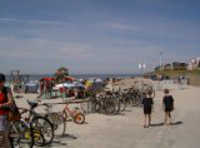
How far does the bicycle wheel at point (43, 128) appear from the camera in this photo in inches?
228

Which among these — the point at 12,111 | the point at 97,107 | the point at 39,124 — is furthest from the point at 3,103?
the point at 97,107

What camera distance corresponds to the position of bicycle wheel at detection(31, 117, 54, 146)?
5793 millimetres

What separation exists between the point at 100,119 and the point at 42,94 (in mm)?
11828

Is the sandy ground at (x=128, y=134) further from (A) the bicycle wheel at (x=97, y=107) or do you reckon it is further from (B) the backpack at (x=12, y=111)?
(B) the backpack at (x=12, y=111)

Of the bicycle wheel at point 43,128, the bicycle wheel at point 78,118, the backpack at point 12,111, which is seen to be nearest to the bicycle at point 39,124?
the bicycle wheel at point 43,128

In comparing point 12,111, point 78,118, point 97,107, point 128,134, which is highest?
point 12,111

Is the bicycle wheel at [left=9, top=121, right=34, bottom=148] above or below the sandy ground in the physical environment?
above

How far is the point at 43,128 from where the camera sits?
5.99 meters

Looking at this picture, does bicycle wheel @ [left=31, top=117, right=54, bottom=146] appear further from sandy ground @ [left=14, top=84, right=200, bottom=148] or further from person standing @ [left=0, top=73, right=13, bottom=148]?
person standing @ [left=0, top=73, right=13, bottom=148]

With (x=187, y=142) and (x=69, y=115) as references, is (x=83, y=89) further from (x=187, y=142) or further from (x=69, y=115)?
(x=187, y=142)

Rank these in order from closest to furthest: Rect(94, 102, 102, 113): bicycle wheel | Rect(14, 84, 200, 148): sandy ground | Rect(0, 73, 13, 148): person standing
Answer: Rect(0, 73, 13, 148): person standing → Rect(14, 84, 200, 148): sandy ground → Rect(94, 102, 102, 113): bicycle wheel

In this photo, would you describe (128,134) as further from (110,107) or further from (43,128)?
(110,107)

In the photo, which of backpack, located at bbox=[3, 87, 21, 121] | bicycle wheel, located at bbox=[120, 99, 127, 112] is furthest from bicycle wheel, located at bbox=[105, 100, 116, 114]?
backpack, located at bbox=[3, 87, 21, 121]

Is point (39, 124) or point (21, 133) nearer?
point (21, 133)
